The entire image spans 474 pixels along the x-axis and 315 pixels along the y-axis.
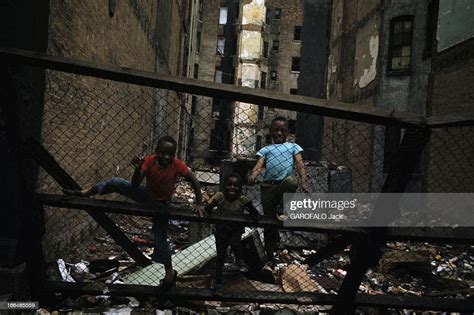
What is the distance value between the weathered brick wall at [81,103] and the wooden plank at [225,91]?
43cm

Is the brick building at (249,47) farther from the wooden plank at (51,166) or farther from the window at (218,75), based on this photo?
the wooden plank at (51,166)

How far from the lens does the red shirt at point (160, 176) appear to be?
137 inches

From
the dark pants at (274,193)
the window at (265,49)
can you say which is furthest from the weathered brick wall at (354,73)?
the window at (265,49)

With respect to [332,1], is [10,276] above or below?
below

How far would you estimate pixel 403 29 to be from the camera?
1389 cm

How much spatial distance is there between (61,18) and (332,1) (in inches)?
753

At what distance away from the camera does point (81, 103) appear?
18.8ft

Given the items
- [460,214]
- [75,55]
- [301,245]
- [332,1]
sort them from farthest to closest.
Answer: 1. [332,1]
2. [460,214]
3. [301,245]
4. [75,55]

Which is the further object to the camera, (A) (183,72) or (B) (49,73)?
(A) (183,72)

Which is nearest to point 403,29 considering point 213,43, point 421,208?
point 421,208

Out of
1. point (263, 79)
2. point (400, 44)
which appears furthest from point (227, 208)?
point (263, 79)

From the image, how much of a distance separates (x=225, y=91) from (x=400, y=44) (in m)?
13.5

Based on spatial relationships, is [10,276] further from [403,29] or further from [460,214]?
[403,29]

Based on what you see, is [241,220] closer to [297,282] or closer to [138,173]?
[138,173]
